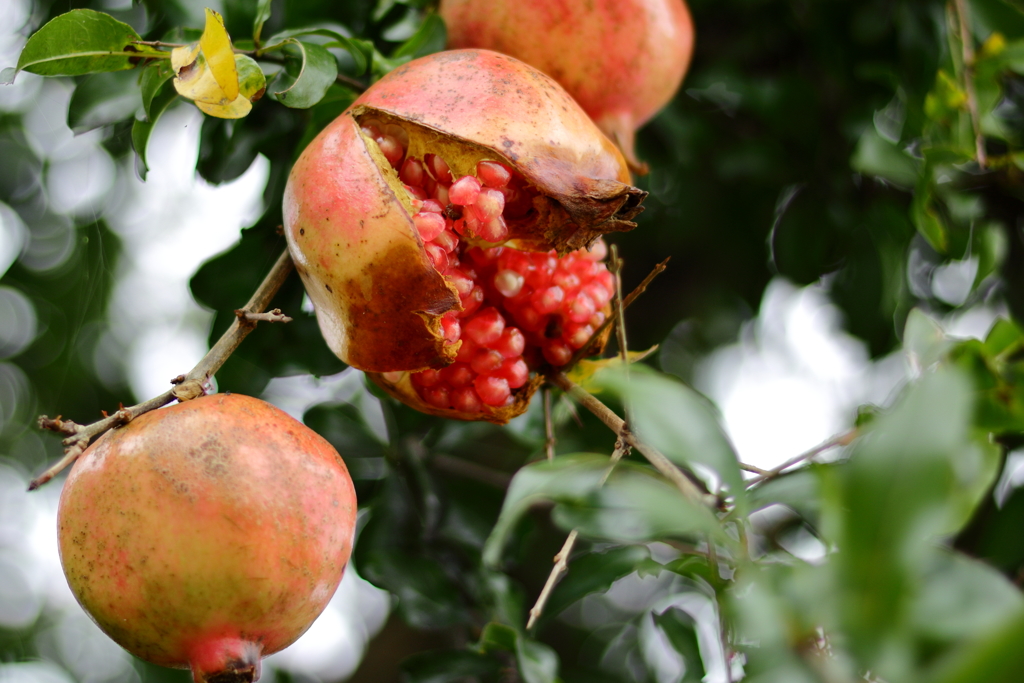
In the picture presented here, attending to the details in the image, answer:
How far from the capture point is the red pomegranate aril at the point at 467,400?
2.72ft

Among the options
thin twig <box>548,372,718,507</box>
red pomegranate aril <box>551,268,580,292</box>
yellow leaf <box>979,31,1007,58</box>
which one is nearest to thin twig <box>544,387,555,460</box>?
thin twig <box>548,372,718,507</box>

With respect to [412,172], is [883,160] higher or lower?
lower

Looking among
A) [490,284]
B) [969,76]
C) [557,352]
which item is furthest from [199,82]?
[969,76]

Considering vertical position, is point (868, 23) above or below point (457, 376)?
above

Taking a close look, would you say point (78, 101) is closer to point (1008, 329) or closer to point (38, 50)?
point (38, 50)

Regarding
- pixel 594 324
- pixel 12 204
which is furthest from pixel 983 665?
pixel 12 204

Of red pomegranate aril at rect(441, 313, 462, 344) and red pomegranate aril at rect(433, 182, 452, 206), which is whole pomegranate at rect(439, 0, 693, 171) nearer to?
red pomegranate aril at rect(433, 182, 452, 206)

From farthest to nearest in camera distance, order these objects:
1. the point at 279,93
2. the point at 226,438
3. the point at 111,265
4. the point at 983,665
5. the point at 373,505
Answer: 1. the point at 111,265
2. the point at 373,505
3. the point at 279,93
4. the point at 226,438
5. the point at 983,665

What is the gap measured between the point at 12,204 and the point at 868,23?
1.58 meters

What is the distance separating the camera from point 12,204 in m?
1.52

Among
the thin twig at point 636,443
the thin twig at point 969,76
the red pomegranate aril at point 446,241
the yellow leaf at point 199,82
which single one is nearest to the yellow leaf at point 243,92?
the yellow leaf at point 199,82

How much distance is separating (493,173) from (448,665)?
65cm

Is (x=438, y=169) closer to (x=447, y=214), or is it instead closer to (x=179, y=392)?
(x=447, y=214)

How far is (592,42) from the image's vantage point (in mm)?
915
